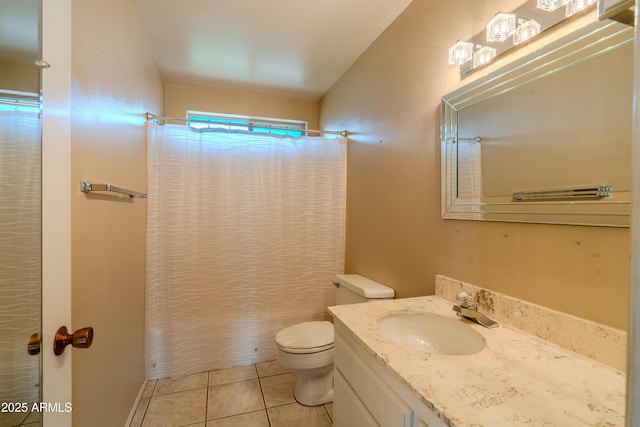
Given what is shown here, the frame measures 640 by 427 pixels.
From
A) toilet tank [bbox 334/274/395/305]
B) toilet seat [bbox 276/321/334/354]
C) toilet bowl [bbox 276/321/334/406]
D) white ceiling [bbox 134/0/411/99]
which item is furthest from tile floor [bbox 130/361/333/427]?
white ceiling [bbox 134/0/411/99]

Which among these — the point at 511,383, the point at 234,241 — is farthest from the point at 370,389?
the point at 234,241

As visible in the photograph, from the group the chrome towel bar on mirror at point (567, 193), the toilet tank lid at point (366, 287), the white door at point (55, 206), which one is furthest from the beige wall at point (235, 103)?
the chrome towel bar on mirror at point (567, 193)

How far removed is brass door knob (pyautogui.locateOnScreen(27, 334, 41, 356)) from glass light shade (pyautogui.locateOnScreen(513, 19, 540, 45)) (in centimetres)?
167

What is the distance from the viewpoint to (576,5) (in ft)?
2.63

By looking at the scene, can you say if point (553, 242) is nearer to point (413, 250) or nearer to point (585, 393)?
point (585, 393)

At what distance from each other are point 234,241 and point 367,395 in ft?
5.09

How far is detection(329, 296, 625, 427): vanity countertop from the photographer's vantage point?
0.55m

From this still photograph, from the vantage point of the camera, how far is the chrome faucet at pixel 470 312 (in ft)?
3.17

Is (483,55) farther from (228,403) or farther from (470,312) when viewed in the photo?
(228,403)

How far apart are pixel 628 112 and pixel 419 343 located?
0.97 m

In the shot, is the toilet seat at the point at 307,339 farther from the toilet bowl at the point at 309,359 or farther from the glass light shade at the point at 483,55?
the glass light shade at the point at 483,55

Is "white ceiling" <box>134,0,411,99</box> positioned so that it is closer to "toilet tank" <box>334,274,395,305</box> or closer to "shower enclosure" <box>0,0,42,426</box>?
"shower enclosure" <box>0,0,42,426</box>

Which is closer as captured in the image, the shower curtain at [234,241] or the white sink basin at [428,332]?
the white sink basin at [428,332]

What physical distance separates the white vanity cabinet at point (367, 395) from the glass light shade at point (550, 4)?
1243mm
